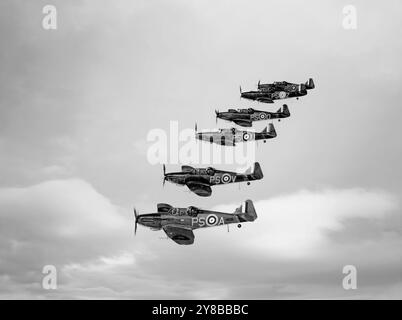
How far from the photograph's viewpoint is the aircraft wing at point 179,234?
5119 cm

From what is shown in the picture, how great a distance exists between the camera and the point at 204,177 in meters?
61.1

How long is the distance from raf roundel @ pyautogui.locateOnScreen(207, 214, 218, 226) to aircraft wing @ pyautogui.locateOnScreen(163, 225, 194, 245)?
2722mm

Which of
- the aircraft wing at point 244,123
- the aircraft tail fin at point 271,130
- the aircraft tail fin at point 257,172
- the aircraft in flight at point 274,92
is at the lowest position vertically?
the aircraft tail fin at point 257,172

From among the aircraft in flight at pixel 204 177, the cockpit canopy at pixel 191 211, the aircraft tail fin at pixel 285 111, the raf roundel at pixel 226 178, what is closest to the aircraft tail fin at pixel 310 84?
the aircraft tail fin at pixel 285 111

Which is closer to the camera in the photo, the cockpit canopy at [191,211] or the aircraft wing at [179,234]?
the aircraft wing at [179,234]

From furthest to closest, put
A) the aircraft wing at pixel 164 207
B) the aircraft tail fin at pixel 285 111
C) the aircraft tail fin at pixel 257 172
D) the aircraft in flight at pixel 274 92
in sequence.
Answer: the aircraft in flight at pixel 274 92
the aircraft tail fin at pixel 285 111
the aircraft tail fin at pixel 257 172
the aircraft wing at pixel 164 207

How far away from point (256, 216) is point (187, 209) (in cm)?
730

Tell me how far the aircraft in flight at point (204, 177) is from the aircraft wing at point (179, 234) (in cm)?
845

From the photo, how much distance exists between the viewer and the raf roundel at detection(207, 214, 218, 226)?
179 ft

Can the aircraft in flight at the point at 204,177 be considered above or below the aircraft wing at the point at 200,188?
above

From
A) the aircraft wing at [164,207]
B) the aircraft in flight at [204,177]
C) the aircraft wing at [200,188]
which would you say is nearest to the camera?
the aircraft wing at [164,207]

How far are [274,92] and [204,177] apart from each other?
80.1 feet

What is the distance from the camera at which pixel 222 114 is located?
246 ft

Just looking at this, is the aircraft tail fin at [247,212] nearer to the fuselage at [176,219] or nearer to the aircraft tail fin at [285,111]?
the fuselage at [176,219]
